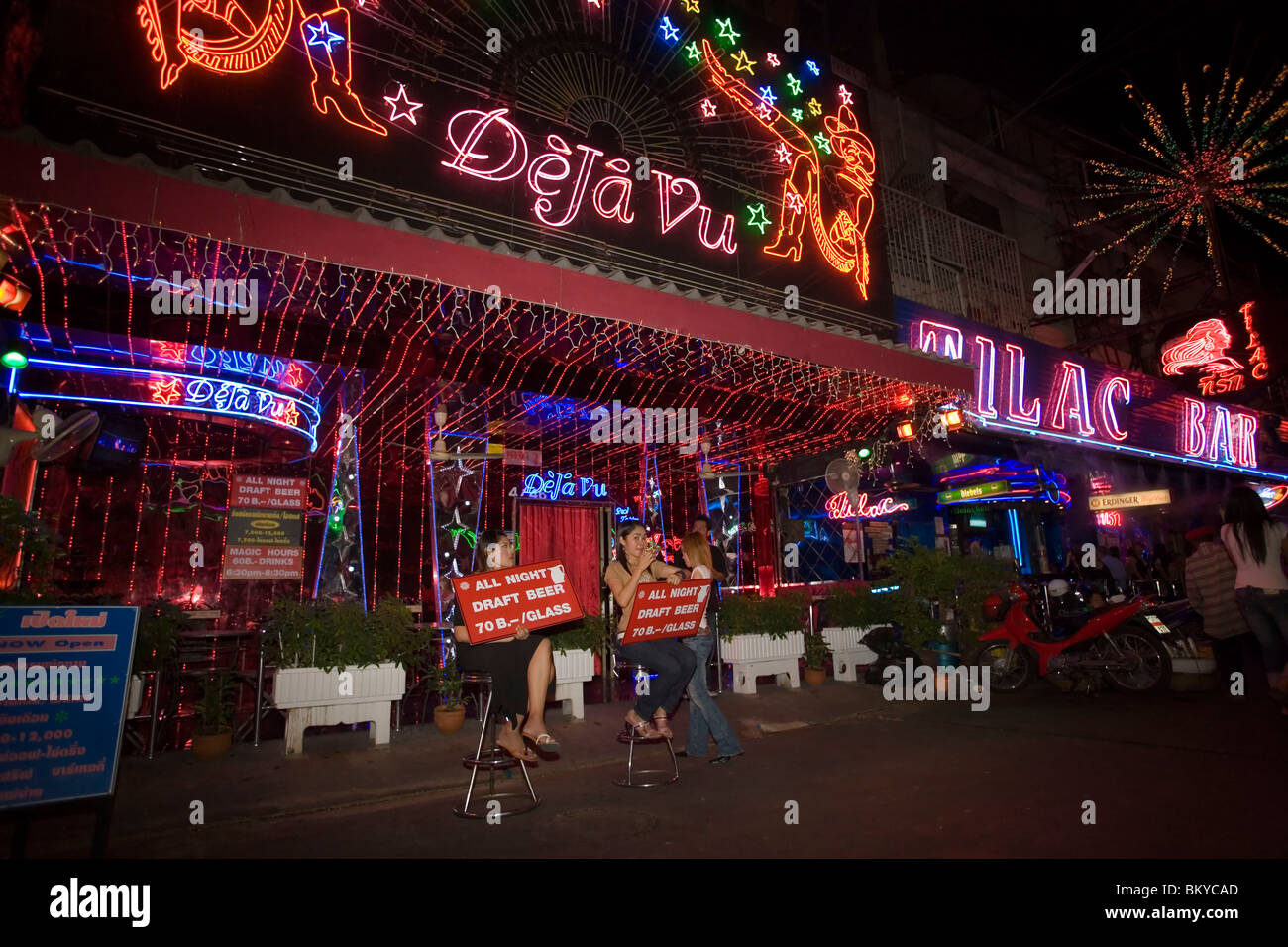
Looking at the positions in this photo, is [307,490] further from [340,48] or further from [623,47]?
[623,47]

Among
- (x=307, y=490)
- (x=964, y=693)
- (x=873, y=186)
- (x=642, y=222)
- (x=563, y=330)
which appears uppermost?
(x=873, y=186)

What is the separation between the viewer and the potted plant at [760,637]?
29.7 feet

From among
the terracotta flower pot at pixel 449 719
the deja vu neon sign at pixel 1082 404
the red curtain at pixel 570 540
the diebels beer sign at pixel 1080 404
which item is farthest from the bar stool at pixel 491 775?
the deja vu neon sign at pixel 1082 404

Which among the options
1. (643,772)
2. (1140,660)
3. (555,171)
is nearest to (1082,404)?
(1140,660)

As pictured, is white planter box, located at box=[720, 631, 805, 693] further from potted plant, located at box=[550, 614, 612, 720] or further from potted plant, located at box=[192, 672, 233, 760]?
potted plant, located at box=[192, 672, 233, 760]

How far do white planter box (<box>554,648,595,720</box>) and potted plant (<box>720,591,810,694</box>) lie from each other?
2.10m

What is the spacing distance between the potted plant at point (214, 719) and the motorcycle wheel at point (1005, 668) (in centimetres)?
826

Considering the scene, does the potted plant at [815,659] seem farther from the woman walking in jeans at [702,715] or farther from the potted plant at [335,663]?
the potted plant at [335,663]

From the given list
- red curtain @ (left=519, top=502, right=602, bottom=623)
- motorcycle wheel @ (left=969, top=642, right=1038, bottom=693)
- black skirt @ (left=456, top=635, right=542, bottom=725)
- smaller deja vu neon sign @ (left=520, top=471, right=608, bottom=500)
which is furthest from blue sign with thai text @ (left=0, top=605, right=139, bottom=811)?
smaller deja vu neon sign @ (left=520, top=471, right=608, bottom=500)

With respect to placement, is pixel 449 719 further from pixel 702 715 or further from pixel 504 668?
pixel 702 715

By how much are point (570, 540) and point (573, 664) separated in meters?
5.49

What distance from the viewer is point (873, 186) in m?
13.6
